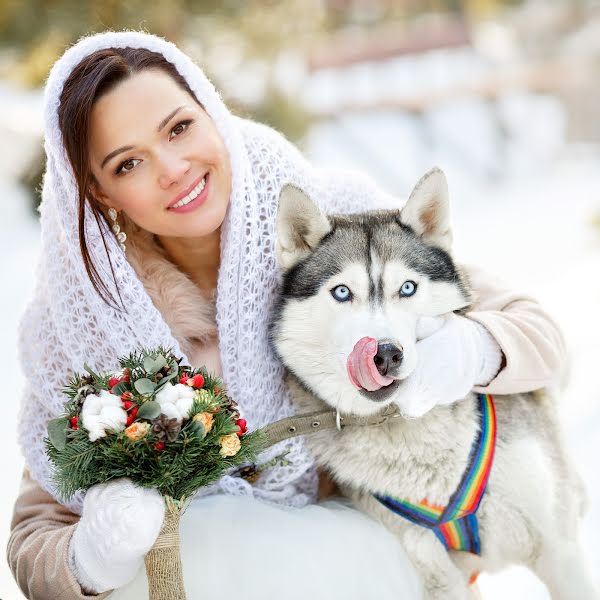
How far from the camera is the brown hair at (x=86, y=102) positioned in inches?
62.9

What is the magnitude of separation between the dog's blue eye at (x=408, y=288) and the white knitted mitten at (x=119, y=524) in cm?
62

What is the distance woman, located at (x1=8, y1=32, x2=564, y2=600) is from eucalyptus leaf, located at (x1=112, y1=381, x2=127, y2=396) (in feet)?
1.42

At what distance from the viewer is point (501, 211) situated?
7246 millimetres

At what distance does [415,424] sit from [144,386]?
66 centimetres

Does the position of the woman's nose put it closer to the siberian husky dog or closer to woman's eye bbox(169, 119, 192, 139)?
woman's eye bbox(169, 119, 192, 139)

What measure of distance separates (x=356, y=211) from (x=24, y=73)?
6.40m

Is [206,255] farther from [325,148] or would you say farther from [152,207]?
[325,148]

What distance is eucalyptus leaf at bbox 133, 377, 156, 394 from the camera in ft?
3.78

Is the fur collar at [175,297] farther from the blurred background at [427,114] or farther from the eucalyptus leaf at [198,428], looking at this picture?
the blurred background at [427,114]

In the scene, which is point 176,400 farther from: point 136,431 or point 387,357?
point 387,357

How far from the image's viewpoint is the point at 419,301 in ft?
4.88

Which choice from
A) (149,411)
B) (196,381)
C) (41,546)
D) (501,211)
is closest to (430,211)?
(196,381)

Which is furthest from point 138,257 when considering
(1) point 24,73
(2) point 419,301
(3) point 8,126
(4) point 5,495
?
(1) point 24,73

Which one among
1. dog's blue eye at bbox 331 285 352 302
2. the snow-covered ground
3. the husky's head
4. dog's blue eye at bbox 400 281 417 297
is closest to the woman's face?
the husky's head
